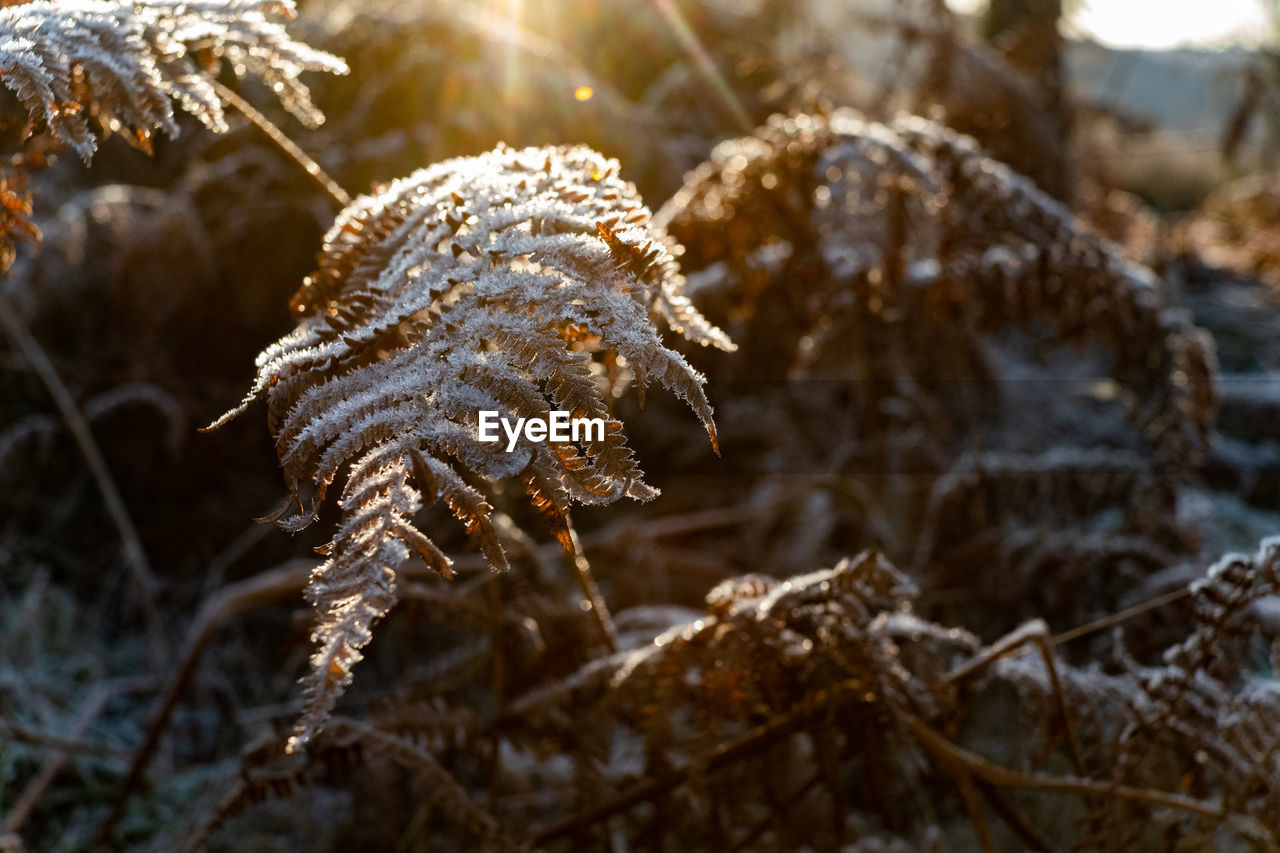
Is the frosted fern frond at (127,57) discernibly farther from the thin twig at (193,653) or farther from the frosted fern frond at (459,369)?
the thin twig at (193,653)

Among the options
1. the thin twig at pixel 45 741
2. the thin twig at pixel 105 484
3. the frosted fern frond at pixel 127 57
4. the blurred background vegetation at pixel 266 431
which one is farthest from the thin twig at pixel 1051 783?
the thin twig at pixel 105 484

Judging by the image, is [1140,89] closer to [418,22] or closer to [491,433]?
[418,22]

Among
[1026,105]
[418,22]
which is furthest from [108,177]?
[1026,105]

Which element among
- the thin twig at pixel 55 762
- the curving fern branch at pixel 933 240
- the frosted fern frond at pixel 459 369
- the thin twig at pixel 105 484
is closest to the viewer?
the frosted fern frond at pixel 459 369

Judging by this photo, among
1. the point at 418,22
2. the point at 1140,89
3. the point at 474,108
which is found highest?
the point at 418,22

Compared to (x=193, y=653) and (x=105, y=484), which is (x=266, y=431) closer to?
(x=105, y=484)

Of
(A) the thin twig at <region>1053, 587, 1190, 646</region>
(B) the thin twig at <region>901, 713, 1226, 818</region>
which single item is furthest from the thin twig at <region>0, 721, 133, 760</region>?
(A) the thin twig at <region>1053, 587, 1190, 646</region>

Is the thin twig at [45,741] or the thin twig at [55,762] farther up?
the thin twig at [45,741]
